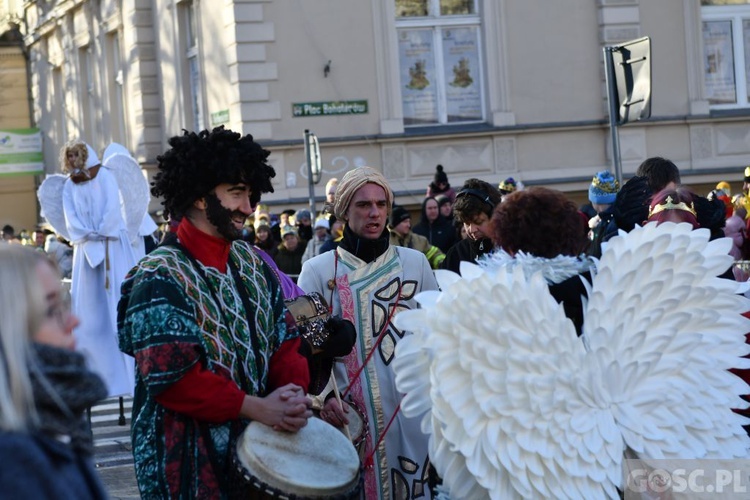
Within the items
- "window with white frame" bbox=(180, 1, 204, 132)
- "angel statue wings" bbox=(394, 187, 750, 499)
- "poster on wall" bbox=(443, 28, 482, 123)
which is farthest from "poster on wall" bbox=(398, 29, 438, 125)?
"angel statue wings" bbox=(394, 187, 750, 499)

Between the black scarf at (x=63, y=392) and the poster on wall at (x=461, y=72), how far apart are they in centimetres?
1825

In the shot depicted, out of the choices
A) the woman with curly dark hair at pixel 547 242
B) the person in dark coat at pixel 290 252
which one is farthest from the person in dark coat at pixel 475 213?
the person in dark coat at pixel 290 252

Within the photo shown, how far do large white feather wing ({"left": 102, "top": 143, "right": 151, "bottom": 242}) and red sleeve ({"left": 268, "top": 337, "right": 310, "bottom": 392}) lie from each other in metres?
6.11

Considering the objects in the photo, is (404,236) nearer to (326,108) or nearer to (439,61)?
(326,108)

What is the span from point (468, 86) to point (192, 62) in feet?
17.3

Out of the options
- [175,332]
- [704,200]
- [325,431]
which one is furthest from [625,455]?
[704,200]

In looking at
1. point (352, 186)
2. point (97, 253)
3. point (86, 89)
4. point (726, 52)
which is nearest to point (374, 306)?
point (352, 186)

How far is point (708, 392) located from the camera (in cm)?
432

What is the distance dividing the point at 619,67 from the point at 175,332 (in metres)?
7.26

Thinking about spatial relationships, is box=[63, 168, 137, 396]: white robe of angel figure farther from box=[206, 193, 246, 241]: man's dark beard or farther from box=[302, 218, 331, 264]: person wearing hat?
box=[206, 193, 246, 241]: man's dark beard

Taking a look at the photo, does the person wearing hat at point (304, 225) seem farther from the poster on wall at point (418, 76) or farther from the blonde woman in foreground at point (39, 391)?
the blonde woman in foreground at point (39, 391)

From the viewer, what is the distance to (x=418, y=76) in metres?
20.4

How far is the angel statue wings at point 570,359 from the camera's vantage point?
13.4 feet

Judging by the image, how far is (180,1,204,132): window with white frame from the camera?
2272 cm
